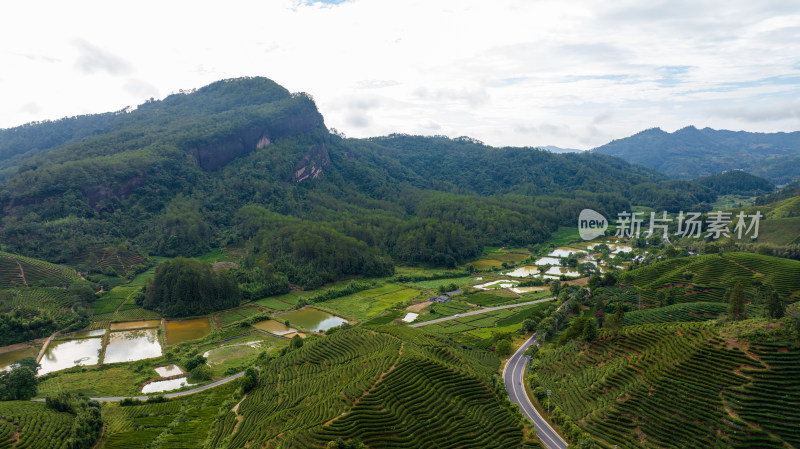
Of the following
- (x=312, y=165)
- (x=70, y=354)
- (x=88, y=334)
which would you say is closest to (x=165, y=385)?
(x=70, y=354)

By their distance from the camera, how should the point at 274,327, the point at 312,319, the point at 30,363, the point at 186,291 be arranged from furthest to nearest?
the point at 186,291 < the point at 312,319 < the point at 274,327 < the point at 30,363

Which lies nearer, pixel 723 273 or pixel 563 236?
pixel 723 273

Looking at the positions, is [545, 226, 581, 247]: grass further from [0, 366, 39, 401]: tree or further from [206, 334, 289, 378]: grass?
[0, 366, 39, 401]: tree

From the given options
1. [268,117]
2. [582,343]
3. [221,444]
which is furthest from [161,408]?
[268,117]

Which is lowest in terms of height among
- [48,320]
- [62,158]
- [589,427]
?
[589,427]

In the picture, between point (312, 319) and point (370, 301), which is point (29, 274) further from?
point (370, 301)

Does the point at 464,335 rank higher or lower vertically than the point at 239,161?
lower

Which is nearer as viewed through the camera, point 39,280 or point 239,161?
point 39,280

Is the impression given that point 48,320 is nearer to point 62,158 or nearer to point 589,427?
point 589,427
